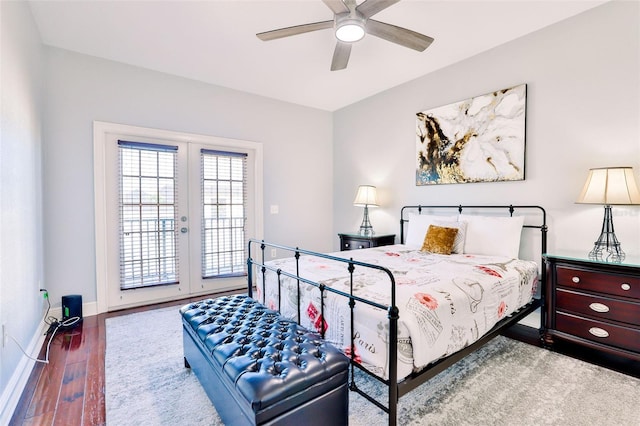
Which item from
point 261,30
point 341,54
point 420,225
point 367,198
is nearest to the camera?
point 341,54

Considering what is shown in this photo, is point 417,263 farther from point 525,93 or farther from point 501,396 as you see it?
point 525,93

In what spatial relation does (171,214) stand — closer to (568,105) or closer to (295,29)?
(295,29)

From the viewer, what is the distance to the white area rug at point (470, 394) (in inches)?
69.5

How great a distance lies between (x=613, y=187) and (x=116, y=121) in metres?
4.90

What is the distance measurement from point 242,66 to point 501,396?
4.06 metres

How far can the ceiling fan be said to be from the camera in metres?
2.16

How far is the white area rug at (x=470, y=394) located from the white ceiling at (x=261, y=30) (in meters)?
2.99

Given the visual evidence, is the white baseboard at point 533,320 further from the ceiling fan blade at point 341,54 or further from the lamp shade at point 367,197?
the ceiling fan blade at point 341,54

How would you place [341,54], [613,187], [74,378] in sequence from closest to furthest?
1. [74,378]
2. [613,187]
3. [341,54]

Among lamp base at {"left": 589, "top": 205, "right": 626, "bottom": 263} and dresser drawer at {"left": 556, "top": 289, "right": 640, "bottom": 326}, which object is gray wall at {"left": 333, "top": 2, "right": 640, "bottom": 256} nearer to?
lamp base at {"left": 589, "top": 205, "right": 626, "bottom": 263}

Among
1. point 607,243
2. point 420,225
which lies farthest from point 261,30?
point 607,243

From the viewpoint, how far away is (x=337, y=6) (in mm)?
2170

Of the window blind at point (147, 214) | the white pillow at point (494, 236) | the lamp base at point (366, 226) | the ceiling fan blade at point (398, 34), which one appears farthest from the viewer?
the lamp base at point (366, 226)

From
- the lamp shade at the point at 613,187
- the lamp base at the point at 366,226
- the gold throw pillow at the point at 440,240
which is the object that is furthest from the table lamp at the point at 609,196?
the lamp base at the point at 366,226
